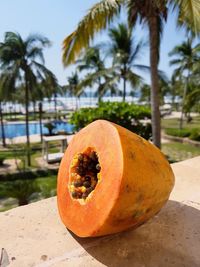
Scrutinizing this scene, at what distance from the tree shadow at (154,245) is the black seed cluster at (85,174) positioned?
0.32m

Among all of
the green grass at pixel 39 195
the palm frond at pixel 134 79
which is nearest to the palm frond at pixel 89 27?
the green grass at pixel 39 195

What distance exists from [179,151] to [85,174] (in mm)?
13426

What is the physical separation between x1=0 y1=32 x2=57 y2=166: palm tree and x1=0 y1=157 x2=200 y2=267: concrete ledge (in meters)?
12.8

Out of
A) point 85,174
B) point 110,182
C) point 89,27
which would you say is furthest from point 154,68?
point 110,182

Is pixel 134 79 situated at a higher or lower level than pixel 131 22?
lower

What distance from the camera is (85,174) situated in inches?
67.0

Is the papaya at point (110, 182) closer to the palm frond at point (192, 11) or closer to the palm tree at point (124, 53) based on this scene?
the palm frond at point (192, 11)

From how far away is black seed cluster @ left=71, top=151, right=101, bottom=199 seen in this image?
164 cm

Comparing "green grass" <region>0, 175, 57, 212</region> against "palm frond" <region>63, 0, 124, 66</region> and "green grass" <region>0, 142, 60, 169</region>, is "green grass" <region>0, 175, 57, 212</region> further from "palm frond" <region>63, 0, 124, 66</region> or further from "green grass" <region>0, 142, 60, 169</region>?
"palm frond" <region>63, 0, 124, 66</region>

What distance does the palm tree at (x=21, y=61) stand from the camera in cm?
1448

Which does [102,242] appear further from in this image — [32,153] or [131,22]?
[32,153]

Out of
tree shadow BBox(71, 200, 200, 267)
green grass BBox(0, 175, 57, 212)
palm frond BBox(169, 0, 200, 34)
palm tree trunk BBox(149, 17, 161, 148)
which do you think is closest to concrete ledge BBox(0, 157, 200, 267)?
tree shadow BBox(71, 200, 200, 267)

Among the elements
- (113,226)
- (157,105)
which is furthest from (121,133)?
(157,105)

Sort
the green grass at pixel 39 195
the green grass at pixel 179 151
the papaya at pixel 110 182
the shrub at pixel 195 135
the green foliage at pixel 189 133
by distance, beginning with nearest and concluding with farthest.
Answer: the papaya at pixel 110 182 < the green grass at pixel 39 195 < the green grass at pixel 179 151 < the shrub at pixel 195 135 < the green foliage at pixel 189 133
